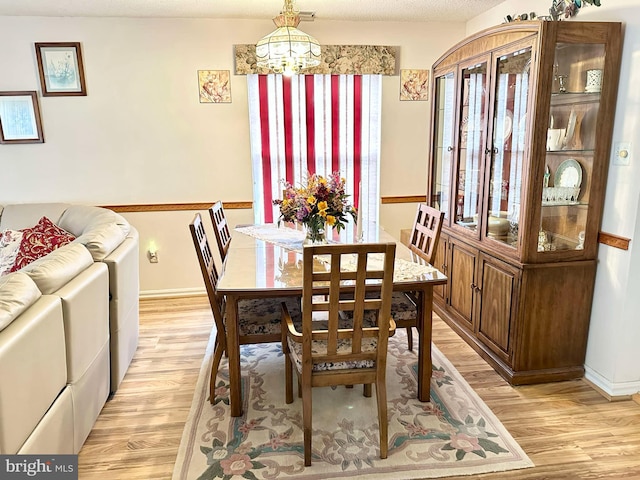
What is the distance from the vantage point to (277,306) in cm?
263

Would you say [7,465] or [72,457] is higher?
[7,465]

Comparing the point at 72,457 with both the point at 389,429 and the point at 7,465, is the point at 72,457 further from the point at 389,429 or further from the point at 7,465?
the point at 389,429

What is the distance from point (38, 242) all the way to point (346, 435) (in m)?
2.23

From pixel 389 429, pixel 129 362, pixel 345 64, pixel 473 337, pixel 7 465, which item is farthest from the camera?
pixel 345 64

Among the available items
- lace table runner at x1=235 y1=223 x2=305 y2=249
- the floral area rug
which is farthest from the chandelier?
the floral area rug

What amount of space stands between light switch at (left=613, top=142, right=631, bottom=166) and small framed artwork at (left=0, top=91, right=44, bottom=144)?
433 centimetres

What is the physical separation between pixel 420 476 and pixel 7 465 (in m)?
1.58

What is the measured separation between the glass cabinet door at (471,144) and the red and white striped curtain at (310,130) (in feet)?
3.57

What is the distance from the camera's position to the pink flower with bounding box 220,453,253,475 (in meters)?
2.01

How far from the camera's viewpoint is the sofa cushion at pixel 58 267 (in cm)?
195

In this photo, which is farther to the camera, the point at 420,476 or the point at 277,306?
the point at 277,306

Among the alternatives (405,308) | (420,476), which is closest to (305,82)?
(405,308)

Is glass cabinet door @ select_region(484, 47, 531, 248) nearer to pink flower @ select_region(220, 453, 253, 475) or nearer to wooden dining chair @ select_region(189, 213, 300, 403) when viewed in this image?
wooden dining chair @ select_region(189, 213, 300, 403)

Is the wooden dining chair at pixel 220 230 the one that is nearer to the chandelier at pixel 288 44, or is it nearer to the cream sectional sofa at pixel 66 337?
the cream sectional sofa at pixel 66 337
